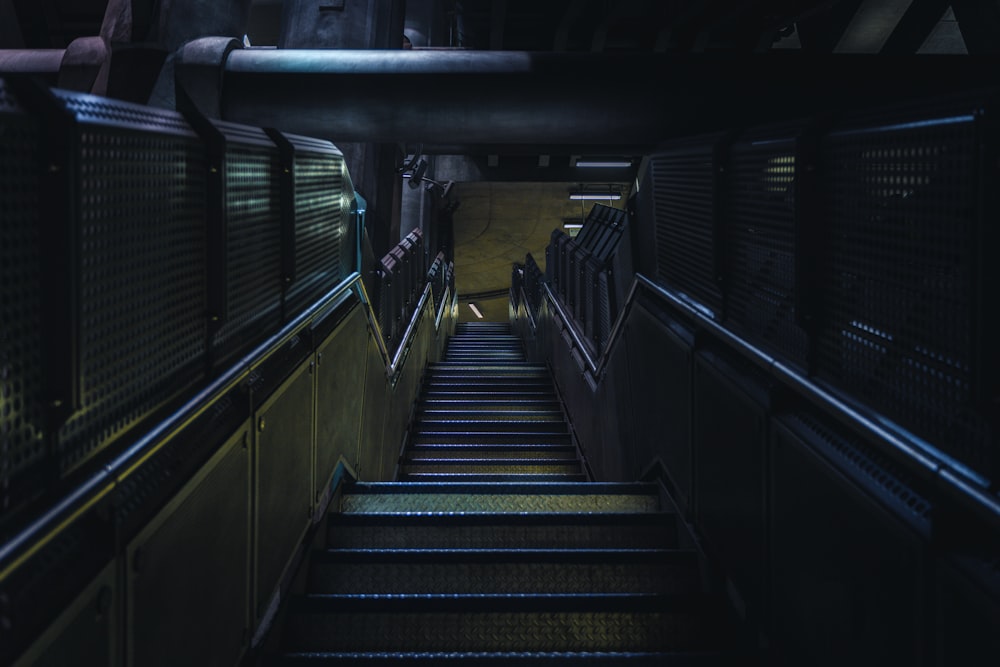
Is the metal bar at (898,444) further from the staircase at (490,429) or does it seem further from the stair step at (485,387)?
the stair step at (485,387)

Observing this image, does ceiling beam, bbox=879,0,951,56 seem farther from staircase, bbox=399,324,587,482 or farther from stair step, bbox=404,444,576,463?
stair step, bbox=404,444,576,463

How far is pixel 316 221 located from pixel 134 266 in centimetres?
176

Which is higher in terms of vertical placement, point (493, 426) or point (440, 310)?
point (440, 310)

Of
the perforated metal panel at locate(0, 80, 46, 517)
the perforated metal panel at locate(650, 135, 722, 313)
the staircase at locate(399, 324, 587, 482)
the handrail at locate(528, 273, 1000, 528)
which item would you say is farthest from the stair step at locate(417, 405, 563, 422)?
the perforated metal panel at locate(0, 80, 46, 517)

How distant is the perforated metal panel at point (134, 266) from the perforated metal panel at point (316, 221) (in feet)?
3.14

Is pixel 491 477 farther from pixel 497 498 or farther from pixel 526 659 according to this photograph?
pixel 526 659

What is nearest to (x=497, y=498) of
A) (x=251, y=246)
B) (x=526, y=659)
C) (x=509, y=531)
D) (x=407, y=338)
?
(x=509, y=531)

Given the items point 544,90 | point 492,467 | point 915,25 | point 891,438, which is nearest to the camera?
point 891,438

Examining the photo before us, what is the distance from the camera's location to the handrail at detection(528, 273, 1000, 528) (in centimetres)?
130

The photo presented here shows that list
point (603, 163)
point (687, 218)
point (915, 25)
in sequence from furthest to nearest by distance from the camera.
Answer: point (603, 163) < point (915, 25) < point (687, 218)

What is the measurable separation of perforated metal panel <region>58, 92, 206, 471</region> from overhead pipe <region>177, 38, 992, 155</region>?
11.9 ft

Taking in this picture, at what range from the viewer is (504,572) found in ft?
9.50

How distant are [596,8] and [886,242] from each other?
19.3ft

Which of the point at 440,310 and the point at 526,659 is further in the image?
the point at 440,310
